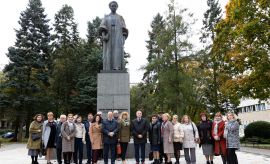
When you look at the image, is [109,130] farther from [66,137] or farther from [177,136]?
[177,136]

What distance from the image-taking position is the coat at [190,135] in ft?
36.6

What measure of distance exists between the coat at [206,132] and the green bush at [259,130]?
20.4 metres

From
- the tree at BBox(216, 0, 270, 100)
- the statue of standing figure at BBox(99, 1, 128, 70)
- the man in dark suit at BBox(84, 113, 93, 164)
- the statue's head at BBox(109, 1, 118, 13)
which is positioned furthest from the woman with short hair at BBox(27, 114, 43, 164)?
the tree at BBox(216, 0, 270, 100)

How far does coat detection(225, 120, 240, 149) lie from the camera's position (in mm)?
9914

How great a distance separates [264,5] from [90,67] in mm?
18377

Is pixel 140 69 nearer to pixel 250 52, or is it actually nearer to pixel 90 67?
pixel 90 67

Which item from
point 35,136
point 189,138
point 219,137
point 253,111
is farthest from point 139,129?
point 253,111

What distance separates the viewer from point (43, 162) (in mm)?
12797

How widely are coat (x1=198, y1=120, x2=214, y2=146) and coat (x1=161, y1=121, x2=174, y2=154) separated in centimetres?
105

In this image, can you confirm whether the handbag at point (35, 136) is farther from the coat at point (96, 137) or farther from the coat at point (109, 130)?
the coat at point (109, 130)

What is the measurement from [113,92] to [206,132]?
15.2ft

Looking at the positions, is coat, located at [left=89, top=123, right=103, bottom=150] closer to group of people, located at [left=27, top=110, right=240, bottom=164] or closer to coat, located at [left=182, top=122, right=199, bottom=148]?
group of people, located at [left=27, top=110, right=240, bottom=164]

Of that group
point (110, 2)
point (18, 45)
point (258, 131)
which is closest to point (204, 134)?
point (110, 2)

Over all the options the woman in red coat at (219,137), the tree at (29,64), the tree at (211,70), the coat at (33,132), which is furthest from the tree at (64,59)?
the woman in red coat at (219,137)
